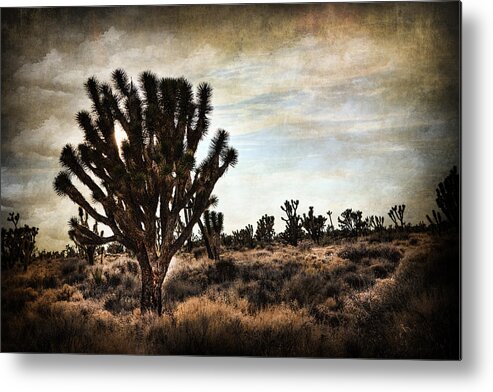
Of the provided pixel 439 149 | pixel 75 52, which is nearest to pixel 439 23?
pixel 439 149

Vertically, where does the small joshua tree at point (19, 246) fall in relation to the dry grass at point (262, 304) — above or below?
above

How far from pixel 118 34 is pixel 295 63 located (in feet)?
4.47

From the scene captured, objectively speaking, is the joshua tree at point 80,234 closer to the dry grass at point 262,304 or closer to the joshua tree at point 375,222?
the dry grass at point 262,304

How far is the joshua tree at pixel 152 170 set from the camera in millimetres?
5402

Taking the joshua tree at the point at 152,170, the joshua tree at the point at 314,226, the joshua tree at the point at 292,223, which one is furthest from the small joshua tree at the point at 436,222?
the joshua tree at the point at 152,170

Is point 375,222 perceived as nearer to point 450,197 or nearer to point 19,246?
point 450,197

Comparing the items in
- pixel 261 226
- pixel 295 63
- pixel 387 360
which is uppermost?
pixel 295 63

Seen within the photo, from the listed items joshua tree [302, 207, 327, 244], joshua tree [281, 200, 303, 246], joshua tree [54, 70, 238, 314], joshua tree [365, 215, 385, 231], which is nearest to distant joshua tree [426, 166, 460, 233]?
joshua tree [365, 215, 385, 231]

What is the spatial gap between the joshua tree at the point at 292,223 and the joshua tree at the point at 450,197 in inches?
40.0

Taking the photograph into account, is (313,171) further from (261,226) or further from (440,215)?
(440,215)

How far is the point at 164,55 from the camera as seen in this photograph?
18.0 feet

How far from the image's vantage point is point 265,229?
5340 mm

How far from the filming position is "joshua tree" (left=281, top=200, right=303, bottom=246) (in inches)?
209

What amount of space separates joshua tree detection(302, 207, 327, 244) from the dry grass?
9 centimetres
